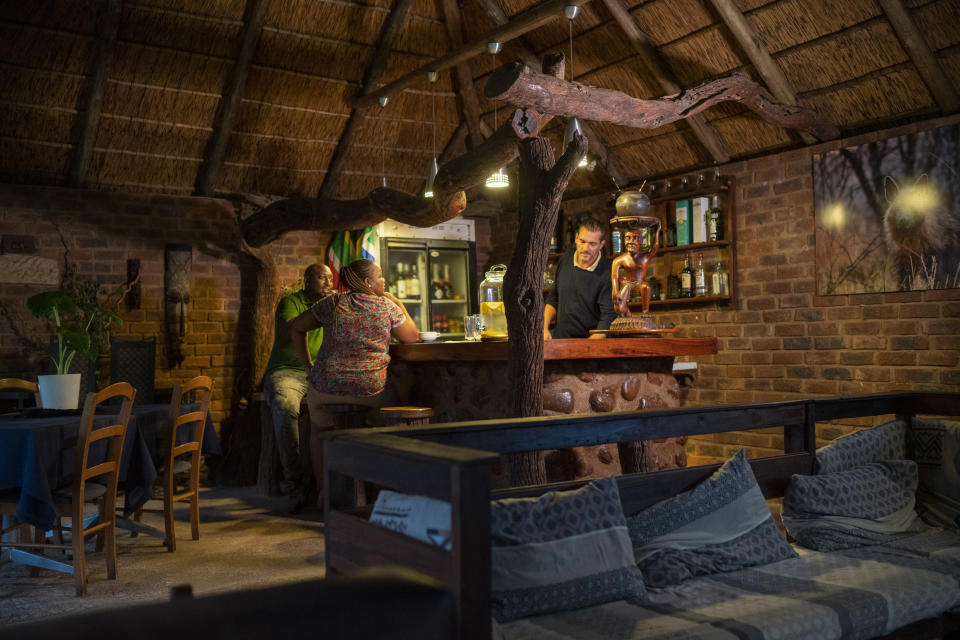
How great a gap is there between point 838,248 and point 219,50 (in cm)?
482

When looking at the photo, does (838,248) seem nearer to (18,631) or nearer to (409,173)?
(409,173)

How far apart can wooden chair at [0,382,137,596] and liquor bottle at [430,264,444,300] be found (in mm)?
4325

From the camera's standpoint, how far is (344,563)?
210 cm

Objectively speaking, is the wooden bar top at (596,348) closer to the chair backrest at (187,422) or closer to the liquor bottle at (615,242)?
the chair backrest at (187,422)

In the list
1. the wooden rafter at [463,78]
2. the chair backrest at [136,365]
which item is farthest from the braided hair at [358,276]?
the wooden rafter at [463,78]

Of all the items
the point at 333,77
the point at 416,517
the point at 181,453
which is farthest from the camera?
the point at 333,77

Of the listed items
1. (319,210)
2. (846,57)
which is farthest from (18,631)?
(319,210)

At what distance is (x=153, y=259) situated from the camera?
7141 millimetres

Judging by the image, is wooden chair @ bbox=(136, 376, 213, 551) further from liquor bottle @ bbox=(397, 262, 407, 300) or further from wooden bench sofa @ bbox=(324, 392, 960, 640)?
liquor bottle @ bbox=(397, 262, 407, 300)

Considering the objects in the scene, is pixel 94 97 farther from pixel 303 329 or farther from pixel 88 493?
pixel 88 493

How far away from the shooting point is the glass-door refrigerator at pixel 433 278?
7977 mm

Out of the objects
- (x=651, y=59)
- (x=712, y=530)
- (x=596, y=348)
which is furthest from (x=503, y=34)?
(x=712, y=530)

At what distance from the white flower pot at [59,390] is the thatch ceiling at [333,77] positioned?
2910mm

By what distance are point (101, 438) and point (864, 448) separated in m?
3.27
